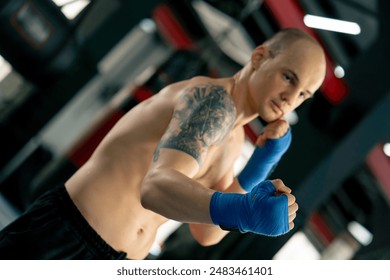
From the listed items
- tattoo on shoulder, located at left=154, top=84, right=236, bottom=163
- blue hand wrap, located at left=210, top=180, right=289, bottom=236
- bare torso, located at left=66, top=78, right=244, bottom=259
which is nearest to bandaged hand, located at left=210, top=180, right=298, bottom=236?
blue hand wrap, located at left=210, top=180, right=289, bottom=236

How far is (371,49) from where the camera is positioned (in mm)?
2799

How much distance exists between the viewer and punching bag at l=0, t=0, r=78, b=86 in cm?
235

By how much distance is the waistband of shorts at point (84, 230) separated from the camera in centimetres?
169

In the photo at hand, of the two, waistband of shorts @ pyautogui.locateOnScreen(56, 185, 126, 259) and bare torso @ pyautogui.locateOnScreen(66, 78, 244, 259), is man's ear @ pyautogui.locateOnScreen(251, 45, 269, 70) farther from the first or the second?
waistband of shorts @ pyautogui.locateOnScreen(56, 185, 126, 259)

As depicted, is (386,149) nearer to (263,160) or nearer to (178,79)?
(178,79)

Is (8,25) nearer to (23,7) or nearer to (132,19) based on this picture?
(23,7)

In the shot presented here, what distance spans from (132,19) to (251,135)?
2.32 feet

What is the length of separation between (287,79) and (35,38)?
3.78 ft

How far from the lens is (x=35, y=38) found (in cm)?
240

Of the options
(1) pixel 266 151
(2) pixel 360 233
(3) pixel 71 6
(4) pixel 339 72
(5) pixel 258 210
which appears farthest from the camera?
(2) pixel 360 233

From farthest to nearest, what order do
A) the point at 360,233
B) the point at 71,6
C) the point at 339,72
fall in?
the point at 360,233 → the point at 339,72 → the point at 71,6

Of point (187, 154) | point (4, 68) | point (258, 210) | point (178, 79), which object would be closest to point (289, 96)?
point (187, 154)

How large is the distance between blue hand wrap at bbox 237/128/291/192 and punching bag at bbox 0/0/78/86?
1018 mm

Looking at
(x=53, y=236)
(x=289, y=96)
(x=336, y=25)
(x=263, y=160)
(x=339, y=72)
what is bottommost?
(x=339, y=72)
